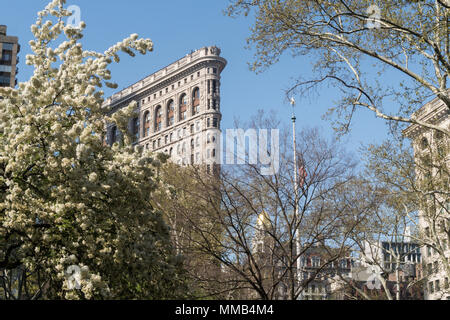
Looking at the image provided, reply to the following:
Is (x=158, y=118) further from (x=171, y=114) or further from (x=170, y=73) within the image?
(x=170, y=73)

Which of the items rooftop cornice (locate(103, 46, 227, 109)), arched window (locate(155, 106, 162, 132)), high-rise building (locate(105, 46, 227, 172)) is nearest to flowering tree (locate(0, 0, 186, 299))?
high-rise building (locate(105, 46, 227, 172))

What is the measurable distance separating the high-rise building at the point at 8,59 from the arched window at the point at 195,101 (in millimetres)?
38979

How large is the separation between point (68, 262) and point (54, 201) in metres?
1.33

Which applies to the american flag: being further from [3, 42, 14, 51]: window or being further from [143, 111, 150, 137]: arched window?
[143, 111, 150, 137]: arched window

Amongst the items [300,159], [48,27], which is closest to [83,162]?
[48,27]

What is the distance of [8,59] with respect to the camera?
71.1 m

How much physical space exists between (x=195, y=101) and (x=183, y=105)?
3.53 meters

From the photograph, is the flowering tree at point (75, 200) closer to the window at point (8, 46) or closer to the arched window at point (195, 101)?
the window at point (8, 46)

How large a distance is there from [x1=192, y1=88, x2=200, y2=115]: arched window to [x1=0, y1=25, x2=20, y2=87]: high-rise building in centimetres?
3898

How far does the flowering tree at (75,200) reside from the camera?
9.02 metres

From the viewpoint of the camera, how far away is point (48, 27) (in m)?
11.4

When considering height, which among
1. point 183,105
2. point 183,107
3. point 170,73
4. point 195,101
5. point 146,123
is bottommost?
point 146,123

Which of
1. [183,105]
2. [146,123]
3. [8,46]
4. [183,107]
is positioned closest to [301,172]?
[8,46]
